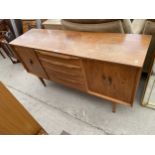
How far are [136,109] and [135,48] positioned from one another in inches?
29.2

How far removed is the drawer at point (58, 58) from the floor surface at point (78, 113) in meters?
0.62

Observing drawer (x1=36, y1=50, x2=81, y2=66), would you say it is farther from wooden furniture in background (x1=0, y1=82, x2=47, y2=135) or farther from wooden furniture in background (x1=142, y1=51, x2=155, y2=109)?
wooden furniture in background (x1=142, y1=51, x2=155, y2=109)

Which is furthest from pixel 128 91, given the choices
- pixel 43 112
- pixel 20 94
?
pixel 20 94

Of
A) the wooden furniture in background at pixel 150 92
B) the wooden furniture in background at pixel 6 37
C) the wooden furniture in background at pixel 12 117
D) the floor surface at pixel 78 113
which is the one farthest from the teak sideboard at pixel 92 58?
the wooden furniture in background at pixel 6 37

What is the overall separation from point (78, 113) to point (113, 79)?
68 centimetres

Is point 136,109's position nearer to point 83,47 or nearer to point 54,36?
point 83,47

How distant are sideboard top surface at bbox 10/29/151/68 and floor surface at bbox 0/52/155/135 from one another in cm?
73

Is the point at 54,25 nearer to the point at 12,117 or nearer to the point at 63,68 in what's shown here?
the point at 63,68

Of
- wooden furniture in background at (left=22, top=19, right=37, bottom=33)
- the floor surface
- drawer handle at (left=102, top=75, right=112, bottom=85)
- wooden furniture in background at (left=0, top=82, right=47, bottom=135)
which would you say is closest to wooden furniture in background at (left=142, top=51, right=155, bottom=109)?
the floor surface

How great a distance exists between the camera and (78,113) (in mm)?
1530

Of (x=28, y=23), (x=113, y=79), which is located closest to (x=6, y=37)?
(x=28, y=23)

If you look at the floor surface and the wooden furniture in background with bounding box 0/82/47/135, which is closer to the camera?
the wooden furniture in background with bounding box 0/82/47/135

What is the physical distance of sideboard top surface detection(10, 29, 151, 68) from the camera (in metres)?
0.92
